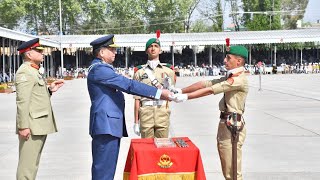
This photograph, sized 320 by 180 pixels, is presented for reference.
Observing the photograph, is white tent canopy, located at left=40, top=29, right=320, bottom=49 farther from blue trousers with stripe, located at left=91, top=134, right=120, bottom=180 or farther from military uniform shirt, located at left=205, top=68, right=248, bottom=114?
blue trousers with stripe, located at left=91, top=134, right=120, bottom=180

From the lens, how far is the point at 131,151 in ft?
18.8

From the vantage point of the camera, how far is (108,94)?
19.4 feet

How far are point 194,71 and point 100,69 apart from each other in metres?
53.0

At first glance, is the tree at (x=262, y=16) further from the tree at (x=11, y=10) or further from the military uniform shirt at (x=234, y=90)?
the military uniform shirt at (x=234, y=90)

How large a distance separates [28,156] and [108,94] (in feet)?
4.96

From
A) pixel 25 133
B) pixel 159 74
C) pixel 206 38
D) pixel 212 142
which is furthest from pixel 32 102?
pixel 206 38

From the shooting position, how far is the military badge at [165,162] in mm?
5465

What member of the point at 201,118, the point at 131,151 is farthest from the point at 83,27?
the point at 131,151

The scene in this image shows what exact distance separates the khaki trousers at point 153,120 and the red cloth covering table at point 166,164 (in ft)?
6.80

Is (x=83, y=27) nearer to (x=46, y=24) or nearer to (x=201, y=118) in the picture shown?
(x=46, y=24)

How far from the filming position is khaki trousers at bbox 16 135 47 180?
6797mm

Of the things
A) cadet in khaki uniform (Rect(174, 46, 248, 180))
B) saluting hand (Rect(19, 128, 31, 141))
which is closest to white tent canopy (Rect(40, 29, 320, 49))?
saluting hand (Rect(19, 128, 31, 141))

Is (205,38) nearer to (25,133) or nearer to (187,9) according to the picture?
(187,9)

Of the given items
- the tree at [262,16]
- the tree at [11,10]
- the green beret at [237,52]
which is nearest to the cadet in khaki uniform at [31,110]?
the green beret at [237,52]
